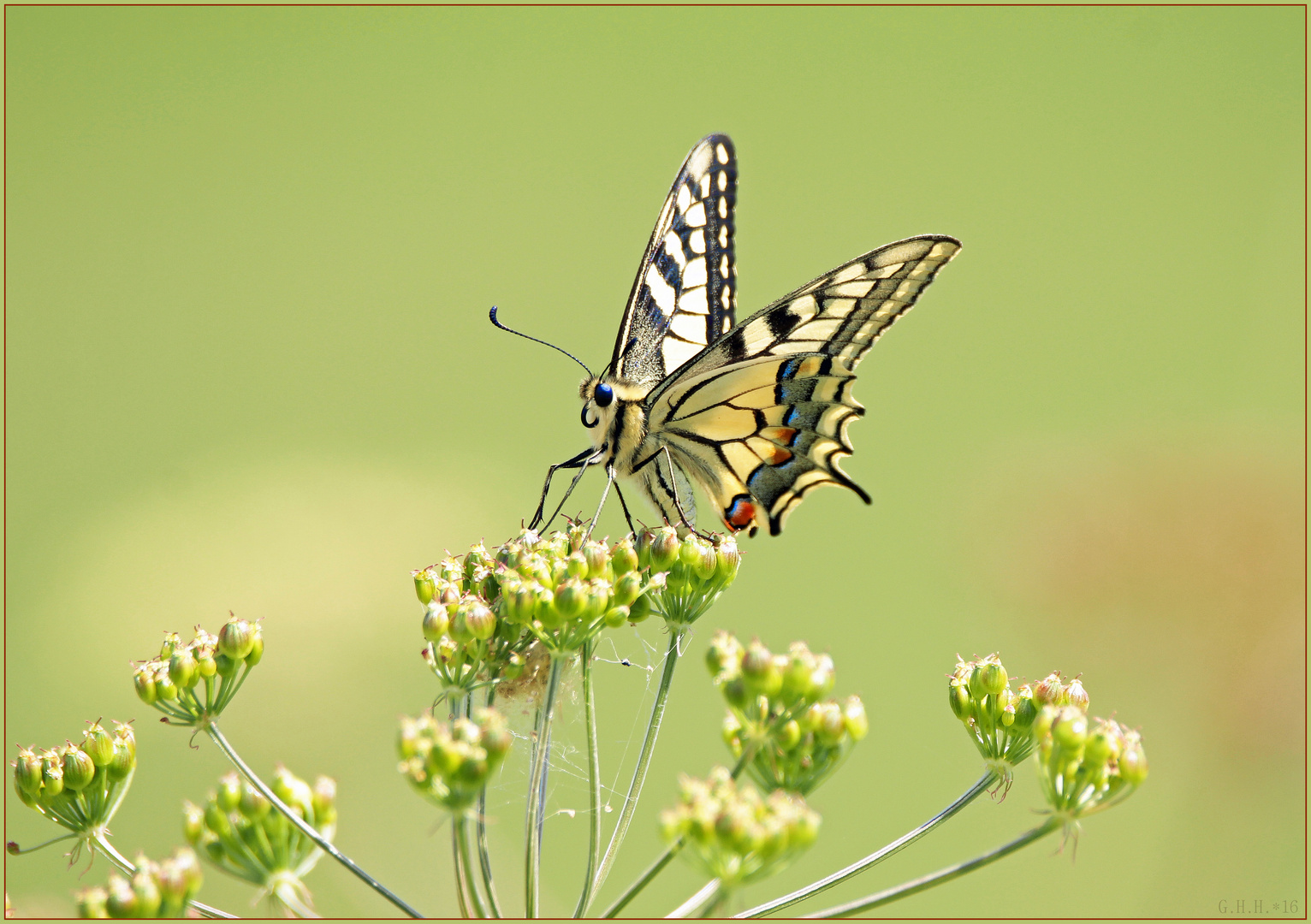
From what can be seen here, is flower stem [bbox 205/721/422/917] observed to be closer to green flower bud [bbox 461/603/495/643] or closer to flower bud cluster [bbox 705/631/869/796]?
green flower bud [bbox 461/603/495/643]

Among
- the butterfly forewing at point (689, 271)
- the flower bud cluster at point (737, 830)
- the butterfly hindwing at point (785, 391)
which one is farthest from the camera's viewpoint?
the butterfly forewing at point (689, 271)

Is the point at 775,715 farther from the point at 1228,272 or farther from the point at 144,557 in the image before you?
the point at 1228,272

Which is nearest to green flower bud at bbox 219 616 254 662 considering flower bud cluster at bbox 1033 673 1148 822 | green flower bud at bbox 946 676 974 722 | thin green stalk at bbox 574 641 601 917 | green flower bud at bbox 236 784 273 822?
green flower bud at bbox 236 784 273 822

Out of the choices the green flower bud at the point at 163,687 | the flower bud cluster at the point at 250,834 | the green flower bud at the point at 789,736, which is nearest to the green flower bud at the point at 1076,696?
the green flower bud at the point at 789,736

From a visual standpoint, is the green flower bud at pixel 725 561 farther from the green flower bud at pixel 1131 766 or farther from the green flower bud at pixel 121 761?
the green flower bud at pixel 121 761

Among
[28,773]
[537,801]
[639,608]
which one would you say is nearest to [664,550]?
[639,608]
